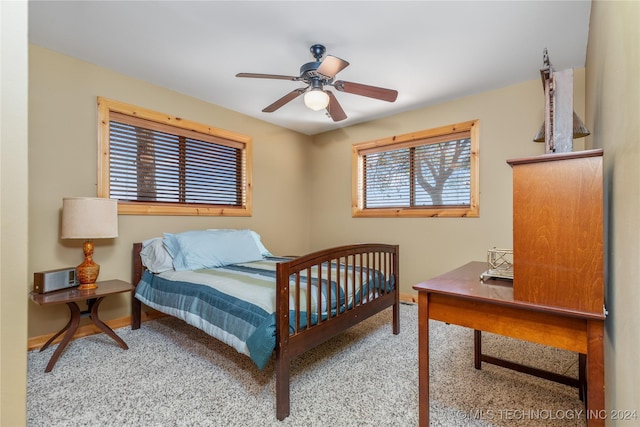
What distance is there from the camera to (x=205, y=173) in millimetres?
3547

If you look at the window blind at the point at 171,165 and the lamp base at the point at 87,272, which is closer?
the lamp base at the point at 87,272

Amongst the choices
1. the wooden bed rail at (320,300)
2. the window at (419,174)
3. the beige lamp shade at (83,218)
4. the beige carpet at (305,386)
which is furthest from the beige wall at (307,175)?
the wooden bed rail at (320,300)

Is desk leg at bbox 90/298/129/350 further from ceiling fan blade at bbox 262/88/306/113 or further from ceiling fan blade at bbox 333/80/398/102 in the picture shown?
ceiling fan blade at bbox 333/80/398/102

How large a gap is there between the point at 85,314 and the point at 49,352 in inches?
14.6

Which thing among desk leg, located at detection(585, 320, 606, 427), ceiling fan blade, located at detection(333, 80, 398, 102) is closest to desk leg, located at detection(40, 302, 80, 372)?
ceiling fan blade, located at detection(333, 80, 398, 102)

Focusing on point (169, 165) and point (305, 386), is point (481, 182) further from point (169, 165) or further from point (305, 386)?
point (169, 165)

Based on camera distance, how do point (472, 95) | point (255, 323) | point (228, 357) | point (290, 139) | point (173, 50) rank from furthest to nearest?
point (290, 139), point (472, 95), point (173, 50), point (228, 357), point (255, 323)

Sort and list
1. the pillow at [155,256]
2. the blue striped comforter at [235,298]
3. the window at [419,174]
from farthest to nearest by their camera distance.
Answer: the window at [419,174], the pillow at [155,256], the blue striped comforter at [235,298]

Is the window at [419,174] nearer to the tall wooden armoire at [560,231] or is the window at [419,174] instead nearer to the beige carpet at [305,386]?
the beige carpet at [305,386]

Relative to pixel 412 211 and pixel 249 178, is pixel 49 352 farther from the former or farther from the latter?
pixel 412 211

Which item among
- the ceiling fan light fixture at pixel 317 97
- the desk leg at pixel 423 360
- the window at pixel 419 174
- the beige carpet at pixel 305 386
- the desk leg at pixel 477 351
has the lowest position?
the beige carpet at pixel 305 386

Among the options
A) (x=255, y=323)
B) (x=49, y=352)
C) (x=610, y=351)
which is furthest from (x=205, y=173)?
(x=610, y=351)

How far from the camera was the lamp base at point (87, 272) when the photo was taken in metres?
2.38

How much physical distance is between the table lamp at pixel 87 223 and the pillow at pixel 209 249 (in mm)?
509
